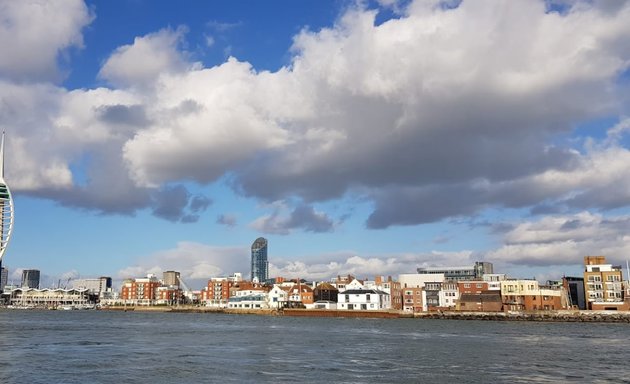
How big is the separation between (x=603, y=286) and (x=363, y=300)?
221 feet

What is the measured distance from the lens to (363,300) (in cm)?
17838

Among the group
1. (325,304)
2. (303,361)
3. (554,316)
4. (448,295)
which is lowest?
(554,316)

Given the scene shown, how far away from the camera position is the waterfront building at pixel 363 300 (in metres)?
177

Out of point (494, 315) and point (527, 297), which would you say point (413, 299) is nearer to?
point (494, 315)

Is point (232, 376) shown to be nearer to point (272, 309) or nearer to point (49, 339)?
point (49, 339)

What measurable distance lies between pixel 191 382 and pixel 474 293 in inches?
5834

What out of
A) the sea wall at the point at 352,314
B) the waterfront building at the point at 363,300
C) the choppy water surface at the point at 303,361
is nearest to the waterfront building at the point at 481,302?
the sea wall at the point at 352,314

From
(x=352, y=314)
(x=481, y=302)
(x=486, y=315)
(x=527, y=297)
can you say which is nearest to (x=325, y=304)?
(x=352, y=314)

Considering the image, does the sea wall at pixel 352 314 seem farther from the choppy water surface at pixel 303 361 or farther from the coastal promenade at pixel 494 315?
the choppy water surface at pixel 303 361

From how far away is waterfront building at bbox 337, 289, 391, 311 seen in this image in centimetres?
17700

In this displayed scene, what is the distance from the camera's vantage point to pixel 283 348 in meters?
64.2

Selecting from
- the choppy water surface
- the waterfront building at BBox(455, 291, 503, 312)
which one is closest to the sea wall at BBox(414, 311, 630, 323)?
the waterfront building at BBox(455, 291, 503, 312)

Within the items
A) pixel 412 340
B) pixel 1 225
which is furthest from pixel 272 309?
pixel 412 340

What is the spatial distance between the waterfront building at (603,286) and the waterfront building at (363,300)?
2288 inches
